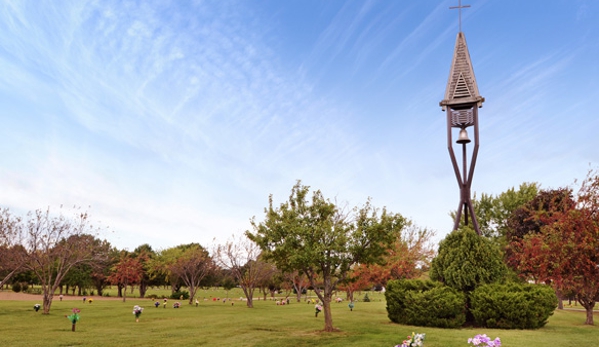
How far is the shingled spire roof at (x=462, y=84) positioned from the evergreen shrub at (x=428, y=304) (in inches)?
437

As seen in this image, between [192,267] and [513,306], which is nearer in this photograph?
[513,306]

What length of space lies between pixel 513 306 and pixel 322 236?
9.40 metres

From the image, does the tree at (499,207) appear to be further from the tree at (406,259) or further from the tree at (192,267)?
the tree at (192,267)

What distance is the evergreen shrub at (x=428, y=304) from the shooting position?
21.0 m

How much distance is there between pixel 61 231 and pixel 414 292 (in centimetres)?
2862

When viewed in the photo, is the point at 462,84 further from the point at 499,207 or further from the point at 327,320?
the point at 499,207

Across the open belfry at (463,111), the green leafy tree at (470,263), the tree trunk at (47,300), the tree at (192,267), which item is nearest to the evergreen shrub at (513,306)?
the green leafy tree at (470,263)

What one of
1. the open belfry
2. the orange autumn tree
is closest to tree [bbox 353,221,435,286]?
the orange autumn tree

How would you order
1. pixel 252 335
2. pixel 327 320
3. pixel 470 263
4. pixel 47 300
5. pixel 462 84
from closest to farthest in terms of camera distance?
1. pixel 252 335
2. pixel 327 320
3. pixel 470 263
4. pixel 462 84
5. pixel 47 300

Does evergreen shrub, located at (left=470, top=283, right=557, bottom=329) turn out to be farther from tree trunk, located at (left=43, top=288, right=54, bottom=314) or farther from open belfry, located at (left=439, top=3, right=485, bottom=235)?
tree trunk, located at (left=43, top=288, right=54, bottom=314)

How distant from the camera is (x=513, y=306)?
20141 mm

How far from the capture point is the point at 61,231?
35531 mm

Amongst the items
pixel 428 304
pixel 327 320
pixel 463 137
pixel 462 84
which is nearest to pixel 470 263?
pixel 428 304

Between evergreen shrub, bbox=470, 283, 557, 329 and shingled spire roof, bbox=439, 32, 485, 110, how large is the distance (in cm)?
1106
